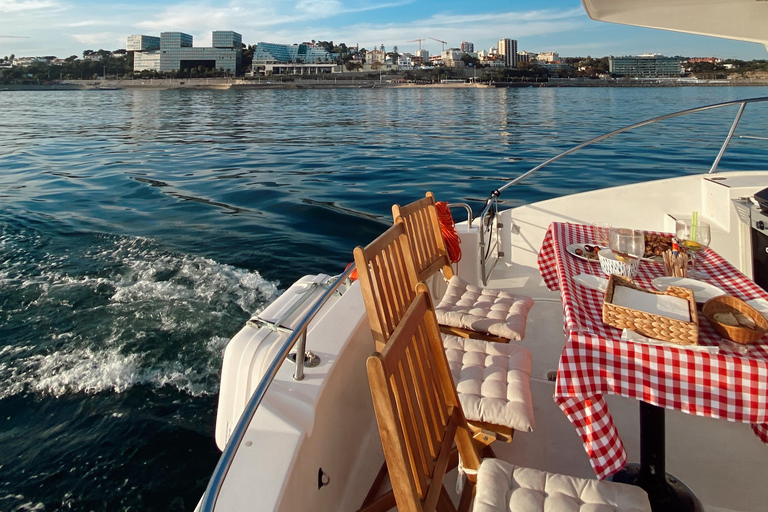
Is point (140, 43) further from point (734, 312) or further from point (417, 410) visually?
point (734, 312)

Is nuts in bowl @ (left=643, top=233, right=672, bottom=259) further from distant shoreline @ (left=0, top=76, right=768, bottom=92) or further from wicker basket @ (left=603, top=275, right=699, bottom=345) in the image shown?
distant shoreline @ (left=0, top=76, right=768, bottom=92)

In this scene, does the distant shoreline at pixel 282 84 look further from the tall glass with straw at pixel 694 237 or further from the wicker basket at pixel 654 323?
the wicker basket at pixel 654 323

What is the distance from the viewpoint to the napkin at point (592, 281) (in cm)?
142

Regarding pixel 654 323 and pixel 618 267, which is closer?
pixel 654 323

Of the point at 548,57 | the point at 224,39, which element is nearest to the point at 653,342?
the point at 224,39

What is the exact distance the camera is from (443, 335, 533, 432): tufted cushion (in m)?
1.34

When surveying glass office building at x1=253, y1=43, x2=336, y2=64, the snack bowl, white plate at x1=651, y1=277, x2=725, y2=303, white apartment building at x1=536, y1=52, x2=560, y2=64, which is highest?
white apartment building at x1=536, y1=52, x2=560, y2=64

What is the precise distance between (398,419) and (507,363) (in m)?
0.77

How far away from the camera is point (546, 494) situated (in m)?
1.02

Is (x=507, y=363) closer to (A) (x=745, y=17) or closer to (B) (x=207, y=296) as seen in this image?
(A) (x=745, y=17)

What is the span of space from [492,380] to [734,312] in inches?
24.6

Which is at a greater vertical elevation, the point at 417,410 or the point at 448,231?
the point at 448,231

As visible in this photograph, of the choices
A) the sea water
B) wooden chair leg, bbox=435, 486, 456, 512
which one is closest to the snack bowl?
wooden chair leg, bbox=435, 486, 456, 512

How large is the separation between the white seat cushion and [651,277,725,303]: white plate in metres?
0.58
